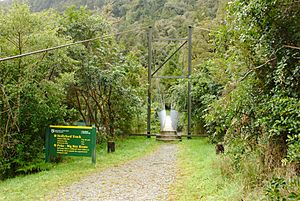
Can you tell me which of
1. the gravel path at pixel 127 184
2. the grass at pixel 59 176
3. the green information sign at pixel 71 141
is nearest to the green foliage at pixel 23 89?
the green information sign at pixel 71 141

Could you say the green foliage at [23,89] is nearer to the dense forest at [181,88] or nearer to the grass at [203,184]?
the dense forest at [181,88]

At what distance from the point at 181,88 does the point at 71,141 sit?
613 centimetres

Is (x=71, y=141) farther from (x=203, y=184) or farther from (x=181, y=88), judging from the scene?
(x=181, y=88)

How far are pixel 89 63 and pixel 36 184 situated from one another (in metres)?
4.27

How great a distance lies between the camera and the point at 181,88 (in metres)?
12.0

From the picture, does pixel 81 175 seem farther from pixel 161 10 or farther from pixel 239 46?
pixel 161 10

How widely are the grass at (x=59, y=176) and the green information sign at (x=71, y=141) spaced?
271 millimetres

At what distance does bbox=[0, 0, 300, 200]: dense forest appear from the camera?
3.61 metres

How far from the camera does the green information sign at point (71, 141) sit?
667 centimetres

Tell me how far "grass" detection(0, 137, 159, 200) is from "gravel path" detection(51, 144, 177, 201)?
0.27 metres

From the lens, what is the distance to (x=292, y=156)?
286cm

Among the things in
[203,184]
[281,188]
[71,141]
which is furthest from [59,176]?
[281,188]

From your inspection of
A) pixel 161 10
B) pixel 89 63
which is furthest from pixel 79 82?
pixel 161 10

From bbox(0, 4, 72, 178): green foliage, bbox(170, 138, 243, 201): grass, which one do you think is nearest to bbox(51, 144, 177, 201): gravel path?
bbox(170, 138, 243, 201): grass
